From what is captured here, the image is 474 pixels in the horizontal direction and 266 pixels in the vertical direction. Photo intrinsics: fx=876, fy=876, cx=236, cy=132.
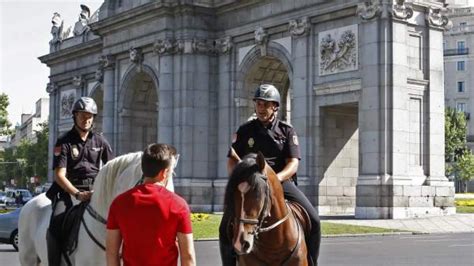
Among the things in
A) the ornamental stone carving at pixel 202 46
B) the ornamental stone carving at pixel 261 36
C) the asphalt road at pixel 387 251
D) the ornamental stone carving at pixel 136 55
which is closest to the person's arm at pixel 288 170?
the asphalt road at pixel 387 251

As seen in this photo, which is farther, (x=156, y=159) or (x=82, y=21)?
(x=82, y=21)

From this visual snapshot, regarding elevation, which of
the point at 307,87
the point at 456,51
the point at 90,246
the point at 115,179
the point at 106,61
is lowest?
the point at 90,246

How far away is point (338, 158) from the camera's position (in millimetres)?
42188

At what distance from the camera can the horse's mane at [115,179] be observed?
27.3 ft

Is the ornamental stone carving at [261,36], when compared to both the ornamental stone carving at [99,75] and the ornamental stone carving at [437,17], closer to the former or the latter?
the ornamental stone carving at [437,17]

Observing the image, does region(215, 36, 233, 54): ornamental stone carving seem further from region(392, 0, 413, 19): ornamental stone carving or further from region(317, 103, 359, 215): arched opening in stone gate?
region(392, 0, 413, 19): ornamental stone carving

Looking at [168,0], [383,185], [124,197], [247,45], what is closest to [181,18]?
[168,0]

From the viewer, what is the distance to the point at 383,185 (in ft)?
120

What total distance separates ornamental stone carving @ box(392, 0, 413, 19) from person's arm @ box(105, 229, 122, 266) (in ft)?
103

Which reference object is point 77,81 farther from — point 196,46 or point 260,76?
point 260,76

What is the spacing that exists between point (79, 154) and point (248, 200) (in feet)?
10.3

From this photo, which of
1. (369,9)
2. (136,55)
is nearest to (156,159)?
(369,9)

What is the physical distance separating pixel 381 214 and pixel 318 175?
517 cm

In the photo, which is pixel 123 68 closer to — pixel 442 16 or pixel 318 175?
pixel 318 175
